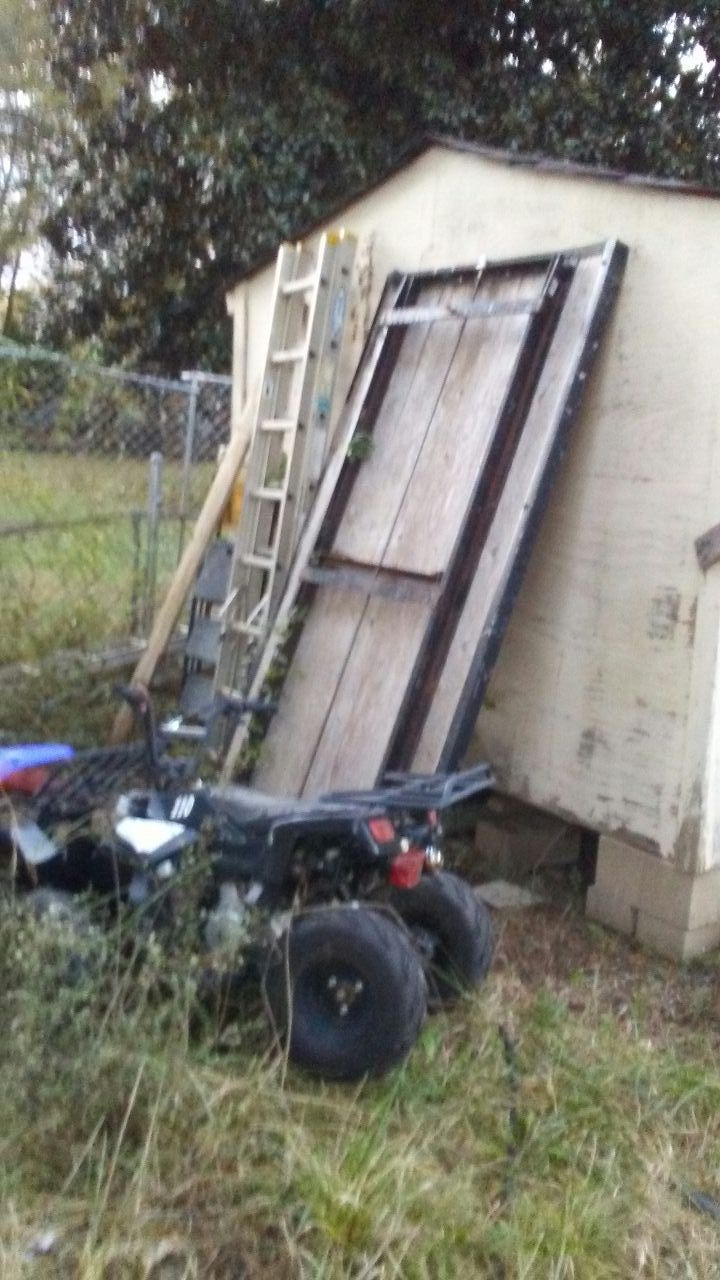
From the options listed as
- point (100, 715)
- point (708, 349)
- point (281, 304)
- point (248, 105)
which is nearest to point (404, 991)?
point (708, 349)

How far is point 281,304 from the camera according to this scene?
5.49m

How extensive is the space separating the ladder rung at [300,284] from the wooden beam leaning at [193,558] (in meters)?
0.59

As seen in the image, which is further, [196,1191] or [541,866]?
[541,866]

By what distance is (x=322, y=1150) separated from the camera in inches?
113

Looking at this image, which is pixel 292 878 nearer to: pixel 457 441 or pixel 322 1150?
pixel 322 1150

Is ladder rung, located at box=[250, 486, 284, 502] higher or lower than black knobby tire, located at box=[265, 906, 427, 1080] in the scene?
higher

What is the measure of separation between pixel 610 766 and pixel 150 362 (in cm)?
872

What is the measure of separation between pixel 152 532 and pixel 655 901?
3399mm

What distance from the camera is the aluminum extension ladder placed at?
5.21 m

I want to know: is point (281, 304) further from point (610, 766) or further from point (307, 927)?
point (307, 927)

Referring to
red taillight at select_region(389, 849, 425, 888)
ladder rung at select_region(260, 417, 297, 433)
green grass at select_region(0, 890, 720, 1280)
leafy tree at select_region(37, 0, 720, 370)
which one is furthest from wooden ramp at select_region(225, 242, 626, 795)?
leafy tree at select_region(37, 0, 720, 370)

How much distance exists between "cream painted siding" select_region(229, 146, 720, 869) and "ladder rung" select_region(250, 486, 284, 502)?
95 cm

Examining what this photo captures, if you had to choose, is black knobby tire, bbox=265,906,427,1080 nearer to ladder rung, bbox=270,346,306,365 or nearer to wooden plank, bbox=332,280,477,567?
wooden plank, bbox=332,280,477,567

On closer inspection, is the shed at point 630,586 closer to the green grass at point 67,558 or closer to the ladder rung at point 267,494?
the ladder rung at point 267,494
